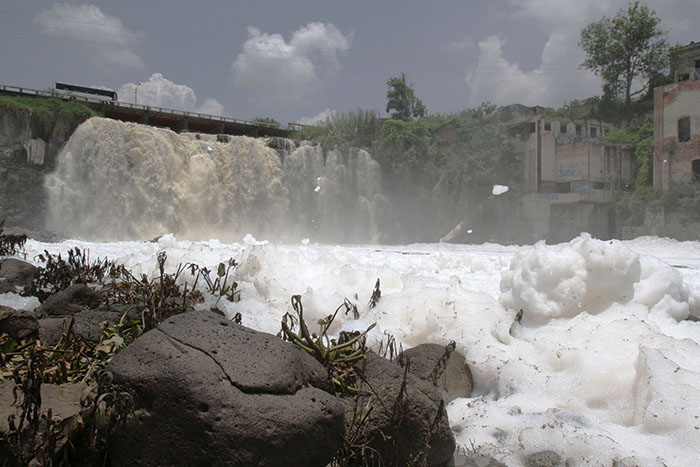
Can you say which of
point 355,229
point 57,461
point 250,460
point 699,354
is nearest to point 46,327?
point 57,461

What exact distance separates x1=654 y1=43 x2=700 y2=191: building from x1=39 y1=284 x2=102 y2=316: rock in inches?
1074

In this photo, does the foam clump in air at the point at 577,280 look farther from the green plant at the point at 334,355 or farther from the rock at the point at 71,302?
the rock at the point at 71,302

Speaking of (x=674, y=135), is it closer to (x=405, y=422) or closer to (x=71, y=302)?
(x=405, y=422)

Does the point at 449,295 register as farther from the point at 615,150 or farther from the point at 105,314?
the point at 615,150

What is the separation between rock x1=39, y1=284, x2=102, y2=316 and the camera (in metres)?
3.39

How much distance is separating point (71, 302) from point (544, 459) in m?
3.16

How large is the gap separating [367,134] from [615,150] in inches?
561

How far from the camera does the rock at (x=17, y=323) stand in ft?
7.16

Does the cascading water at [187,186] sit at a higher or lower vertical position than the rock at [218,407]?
higher

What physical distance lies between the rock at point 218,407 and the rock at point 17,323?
2.77 feet

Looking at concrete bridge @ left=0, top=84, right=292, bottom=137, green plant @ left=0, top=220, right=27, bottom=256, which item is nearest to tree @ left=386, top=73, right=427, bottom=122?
concrete bridge @ left=0, top=84, right=292, bottom=137

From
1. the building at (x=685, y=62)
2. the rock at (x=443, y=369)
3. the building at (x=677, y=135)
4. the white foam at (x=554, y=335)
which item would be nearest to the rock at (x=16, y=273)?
the white foam at (x=554, y=335)

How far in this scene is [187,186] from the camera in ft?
71.1

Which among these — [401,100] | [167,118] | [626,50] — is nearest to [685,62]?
[626,50]
